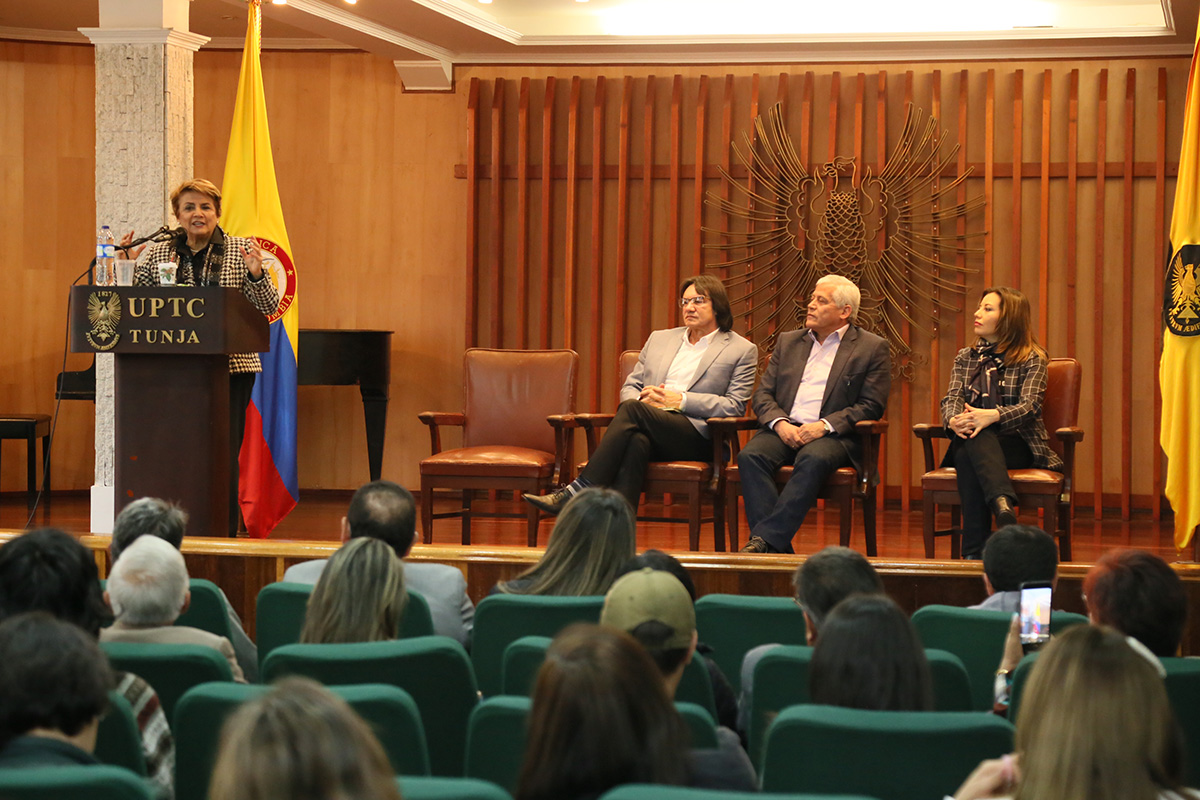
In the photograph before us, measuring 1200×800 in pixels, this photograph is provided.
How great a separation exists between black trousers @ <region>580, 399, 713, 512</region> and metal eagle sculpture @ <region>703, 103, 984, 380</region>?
2.38 m

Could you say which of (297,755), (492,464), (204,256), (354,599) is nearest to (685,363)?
(492,464)

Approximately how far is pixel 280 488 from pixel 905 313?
12.1 feet

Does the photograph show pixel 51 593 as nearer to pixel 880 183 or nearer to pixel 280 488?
pixel 280 488

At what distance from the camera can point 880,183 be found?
282 inches

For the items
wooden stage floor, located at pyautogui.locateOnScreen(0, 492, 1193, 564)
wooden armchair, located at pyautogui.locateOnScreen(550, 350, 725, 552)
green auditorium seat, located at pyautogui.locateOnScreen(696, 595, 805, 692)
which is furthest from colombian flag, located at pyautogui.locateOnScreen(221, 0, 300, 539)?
green auditorium seat, located at pyautogui.locateOnScreen(696, 595, 805, 692)

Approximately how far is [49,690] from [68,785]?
0.22 metres

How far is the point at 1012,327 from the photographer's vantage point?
4980 mm

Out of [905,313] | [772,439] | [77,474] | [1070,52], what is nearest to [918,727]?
[772,439]

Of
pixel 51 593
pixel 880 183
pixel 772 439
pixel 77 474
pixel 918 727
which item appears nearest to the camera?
pixel 918 727

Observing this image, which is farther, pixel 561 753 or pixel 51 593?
pixel 51 593

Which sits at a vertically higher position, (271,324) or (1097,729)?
(271,324)

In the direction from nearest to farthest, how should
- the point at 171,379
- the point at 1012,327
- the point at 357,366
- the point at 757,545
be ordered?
1. the point at 171,379
2. the point at 757,545
3. the point at 1012,327
4. the point at 357,366

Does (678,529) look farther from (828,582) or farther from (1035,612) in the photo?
(828,582)

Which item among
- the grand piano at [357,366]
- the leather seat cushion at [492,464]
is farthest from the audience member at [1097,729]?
the grand piano at [357,366]
